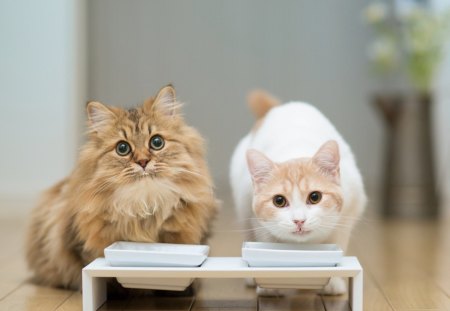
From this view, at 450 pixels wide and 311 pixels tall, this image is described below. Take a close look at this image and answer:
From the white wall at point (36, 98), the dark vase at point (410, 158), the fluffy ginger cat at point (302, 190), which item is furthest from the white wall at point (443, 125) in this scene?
the fluffy ginger cat at point (302, 190)

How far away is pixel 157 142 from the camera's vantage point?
1851 mm

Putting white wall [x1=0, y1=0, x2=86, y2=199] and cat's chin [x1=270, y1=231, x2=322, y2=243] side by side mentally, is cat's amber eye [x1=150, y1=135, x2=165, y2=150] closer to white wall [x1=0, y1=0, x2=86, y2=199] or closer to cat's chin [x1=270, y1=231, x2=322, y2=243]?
cat's chin [x1=270, y1=231, x2=322, y2=243]

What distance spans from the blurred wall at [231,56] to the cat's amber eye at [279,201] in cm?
369

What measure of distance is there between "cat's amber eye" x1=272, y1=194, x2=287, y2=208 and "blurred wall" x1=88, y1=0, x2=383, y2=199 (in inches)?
145

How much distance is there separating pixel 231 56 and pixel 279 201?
3.79 m

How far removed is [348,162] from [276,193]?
439 millimetres

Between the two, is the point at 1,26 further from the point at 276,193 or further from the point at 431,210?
the point at 431,210

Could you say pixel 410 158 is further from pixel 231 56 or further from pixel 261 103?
pixel 261 103

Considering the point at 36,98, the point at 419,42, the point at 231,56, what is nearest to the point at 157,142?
the point at 36,98

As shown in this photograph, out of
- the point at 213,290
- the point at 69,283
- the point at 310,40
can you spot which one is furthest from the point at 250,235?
the point at 310,40

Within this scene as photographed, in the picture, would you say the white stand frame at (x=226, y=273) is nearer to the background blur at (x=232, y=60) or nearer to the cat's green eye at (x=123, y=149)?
the cat's green eye at (x=123, y=149)

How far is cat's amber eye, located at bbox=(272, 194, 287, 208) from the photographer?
1819 mm

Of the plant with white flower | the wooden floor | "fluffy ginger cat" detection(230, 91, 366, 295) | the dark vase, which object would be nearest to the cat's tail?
"fluffy ginger cat" detection(230, 91, 366, 295)

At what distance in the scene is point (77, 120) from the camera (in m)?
4.58
